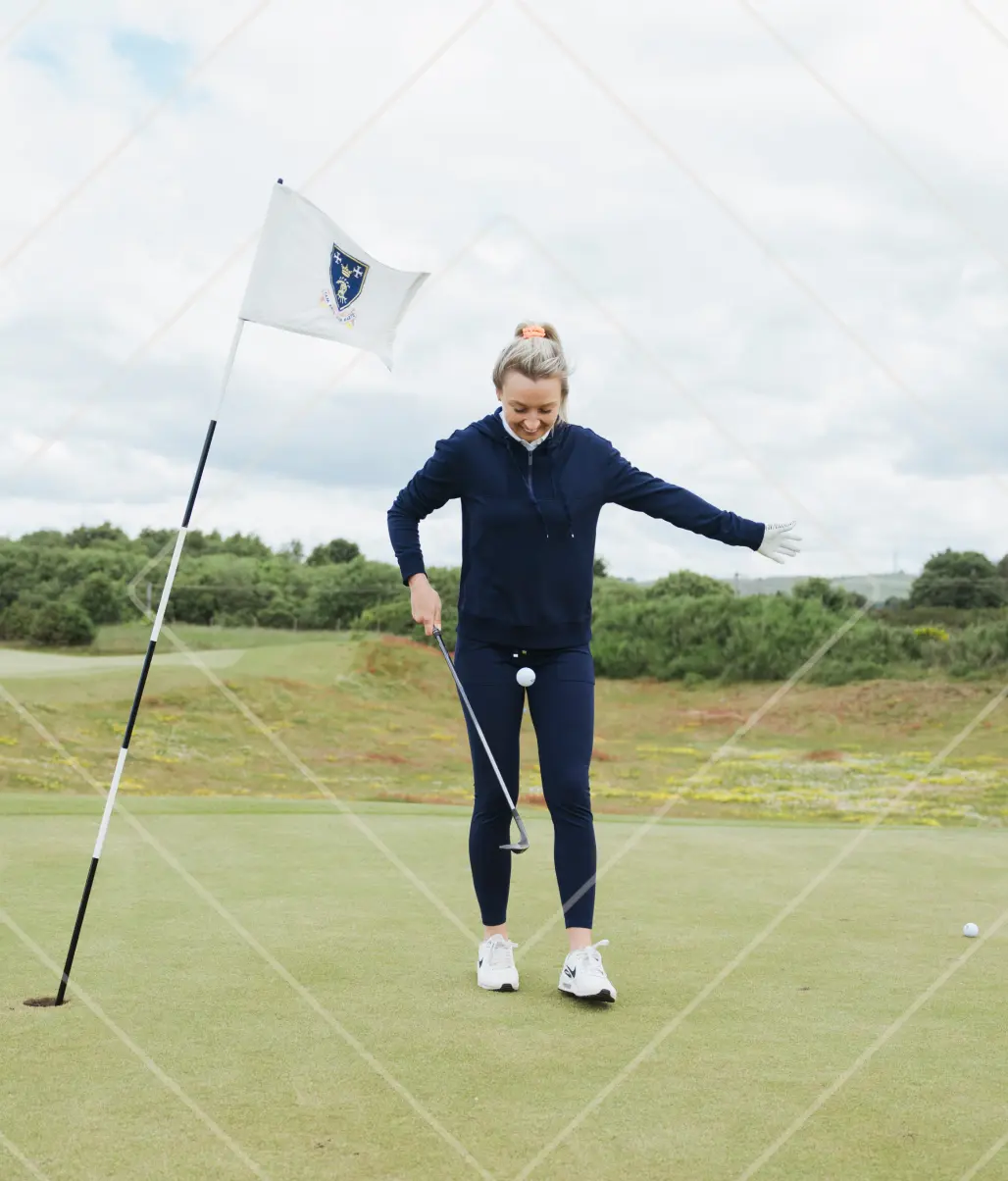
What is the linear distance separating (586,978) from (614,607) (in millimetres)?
8056

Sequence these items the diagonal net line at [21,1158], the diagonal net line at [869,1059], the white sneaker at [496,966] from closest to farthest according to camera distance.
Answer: the diagonal net line at [21,1158] < the diagonal net line at [869,1059] < the white sneaker at [496,966]

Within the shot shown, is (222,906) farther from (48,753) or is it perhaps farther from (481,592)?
(48,753)

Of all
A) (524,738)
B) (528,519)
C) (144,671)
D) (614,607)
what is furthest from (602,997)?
(524,738)

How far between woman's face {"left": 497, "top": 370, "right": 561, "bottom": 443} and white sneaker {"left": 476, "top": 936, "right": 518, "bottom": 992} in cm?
110

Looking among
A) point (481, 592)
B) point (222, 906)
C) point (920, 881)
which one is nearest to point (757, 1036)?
point (481, 592)

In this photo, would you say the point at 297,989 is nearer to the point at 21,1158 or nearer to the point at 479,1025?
the point at 479,1025

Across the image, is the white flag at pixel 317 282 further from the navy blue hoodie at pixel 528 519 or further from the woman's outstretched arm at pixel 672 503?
the woman's outstretched arm at pixel 672 503

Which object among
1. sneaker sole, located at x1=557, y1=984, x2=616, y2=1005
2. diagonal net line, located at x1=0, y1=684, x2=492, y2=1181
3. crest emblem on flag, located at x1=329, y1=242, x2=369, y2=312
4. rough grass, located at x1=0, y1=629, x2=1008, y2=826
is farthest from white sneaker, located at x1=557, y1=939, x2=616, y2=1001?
rough grass, located at x1=0, y1=629, x2=1008, y2=826

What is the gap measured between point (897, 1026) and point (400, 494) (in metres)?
1.53

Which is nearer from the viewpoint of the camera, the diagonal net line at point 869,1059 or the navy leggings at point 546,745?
the diagonal net line at point 869,1059

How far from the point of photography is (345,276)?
3053mm

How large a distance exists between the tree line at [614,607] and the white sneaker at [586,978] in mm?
7302

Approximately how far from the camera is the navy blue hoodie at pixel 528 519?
285cm

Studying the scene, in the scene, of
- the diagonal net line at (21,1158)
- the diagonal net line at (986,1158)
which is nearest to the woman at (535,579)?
the diagonal net line at (986,1158)
